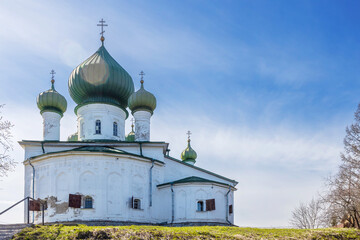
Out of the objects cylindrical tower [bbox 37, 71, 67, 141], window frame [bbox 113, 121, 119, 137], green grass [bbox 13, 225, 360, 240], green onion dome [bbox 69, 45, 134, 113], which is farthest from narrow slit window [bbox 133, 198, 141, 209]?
green grass [bbox 13, 225, 360, 240]

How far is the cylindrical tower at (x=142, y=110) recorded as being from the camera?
2819 cm

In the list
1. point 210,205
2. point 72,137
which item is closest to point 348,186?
point 210,205

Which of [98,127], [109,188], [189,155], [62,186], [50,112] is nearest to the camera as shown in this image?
[62,186]

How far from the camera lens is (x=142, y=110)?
28.4m

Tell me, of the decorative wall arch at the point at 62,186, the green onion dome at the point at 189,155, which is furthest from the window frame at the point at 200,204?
the green onion dome at the point at 189,155

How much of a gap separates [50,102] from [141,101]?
Answer: 6.26 meters

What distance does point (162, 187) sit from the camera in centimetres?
2547

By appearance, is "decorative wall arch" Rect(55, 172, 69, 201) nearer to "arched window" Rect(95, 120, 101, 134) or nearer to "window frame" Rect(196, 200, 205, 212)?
"arched window" Rect(95, 120, 101, 134)

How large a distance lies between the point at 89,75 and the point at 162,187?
9.28 meters

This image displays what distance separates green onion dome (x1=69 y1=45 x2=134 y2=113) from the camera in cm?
2816

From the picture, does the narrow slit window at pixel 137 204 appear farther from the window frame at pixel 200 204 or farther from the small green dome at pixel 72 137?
the small green dome at pixel 72 137

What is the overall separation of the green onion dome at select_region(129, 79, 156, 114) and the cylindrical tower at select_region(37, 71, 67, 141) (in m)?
4.99

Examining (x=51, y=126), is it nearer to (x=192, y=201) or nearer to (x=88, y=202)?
→ (x=88, y=202)

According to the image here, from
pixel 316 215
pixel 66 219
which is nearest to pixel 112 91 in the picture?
pixel 66 219
